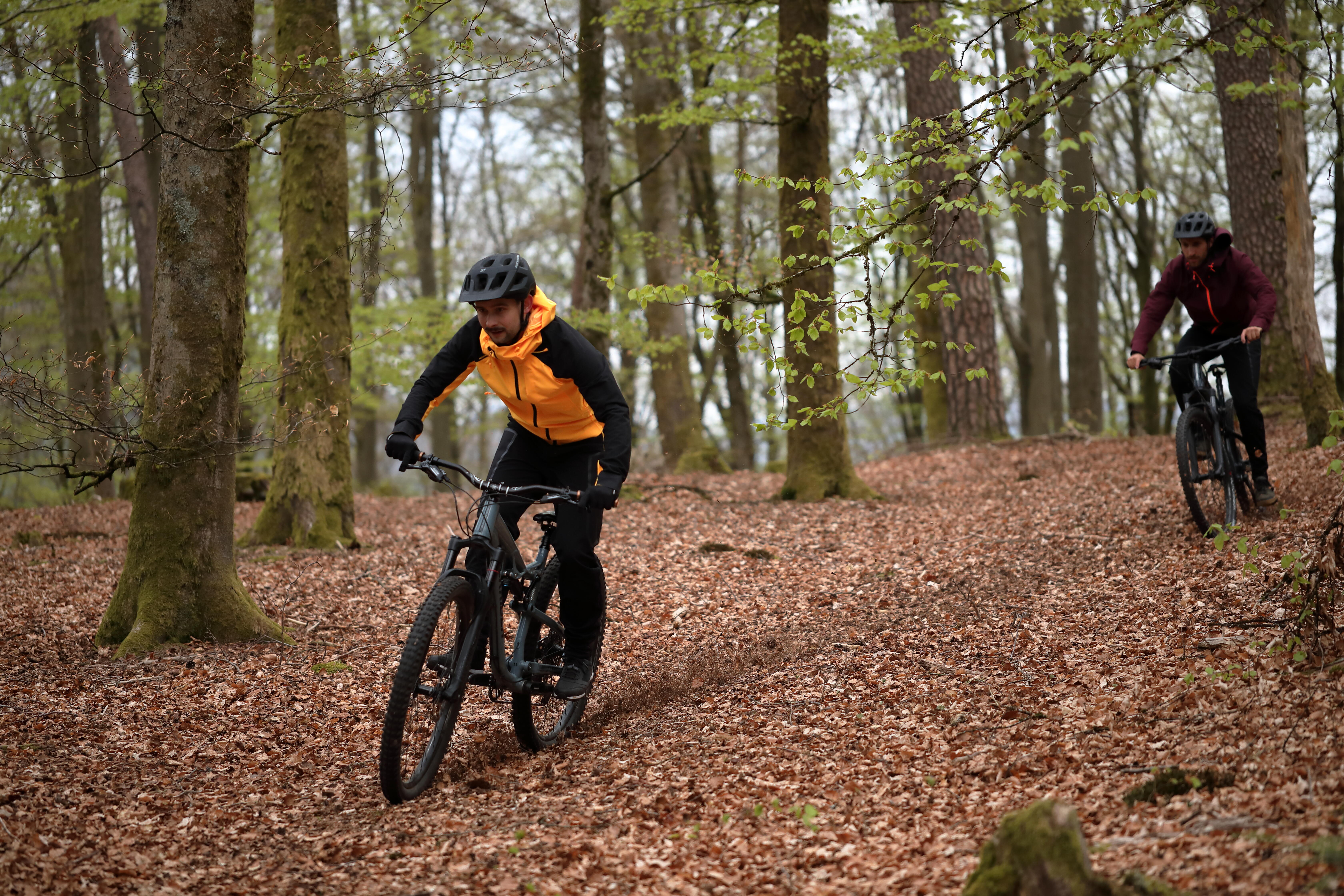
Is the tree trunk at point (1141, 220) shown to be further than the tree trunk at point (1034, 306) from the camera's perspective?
Yes

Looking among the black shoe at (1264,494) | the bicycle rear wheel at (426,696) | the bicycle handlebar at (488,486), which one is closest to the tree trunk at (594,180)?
the black shoe at (1264,494)

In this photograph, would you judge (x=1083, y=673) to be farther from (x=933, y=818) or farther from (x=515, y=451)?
(x=515, y=451)

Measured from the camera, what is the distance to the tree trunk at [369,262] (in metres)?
6.79

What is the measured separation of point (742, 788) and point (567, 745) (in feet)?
3.68

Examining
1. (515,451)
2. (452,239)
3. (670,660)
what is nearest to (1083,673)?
(670,660)

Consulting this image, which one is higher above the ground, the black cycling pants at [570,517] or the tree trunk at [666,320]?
the tree trunk at [666,320]

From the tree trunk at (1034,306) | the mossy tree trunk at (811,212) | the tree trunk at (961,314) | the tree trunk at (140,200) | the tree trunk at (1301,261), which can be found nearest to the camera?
the tree trunk at (1301,261)

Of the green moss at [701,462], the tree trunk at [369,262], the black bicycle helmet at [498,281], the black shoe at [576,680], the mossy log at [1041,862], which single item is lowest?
the mossy log at [1041,862]

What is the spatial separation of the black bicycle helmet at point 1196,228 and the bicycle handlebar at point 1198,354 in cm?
74

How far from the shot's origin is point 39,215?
14555mm

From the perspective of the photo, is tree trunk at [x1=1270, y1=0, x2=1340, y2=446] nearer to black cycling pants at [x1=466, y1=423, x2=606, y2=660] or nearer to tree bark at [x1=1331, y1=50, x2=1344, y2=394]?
black cycling pants at [x1=466, y1=423, x2=606, y2=660]

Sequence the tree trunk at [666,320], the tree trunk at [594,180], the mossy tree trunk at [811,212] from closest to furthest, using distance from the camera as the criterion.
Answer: the mossy tree trunk at [811,212]
the tree trunk at [594,180]
the tree trunk at [666,320]

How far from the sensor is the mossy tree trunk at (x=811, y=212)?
1035cm

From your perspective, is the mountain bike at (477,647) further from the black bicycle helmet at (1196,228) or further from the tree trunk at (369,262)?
the black bicycle helmet at (1196,228)
